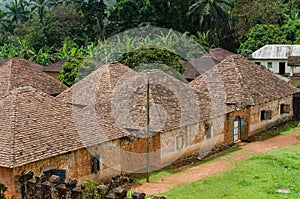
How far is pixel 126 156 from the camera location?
59.1 feet

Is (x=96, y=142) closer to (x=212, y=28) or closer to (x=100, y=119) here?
(x=100, y=119)

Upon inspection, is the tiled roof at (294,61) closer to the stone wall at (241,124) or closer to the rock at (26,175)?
the stone wall at (241,124)

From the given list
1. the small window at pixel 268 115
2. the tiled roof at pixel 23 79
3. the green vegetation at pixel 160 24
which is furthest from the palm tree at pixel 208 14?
the tiled roof at pixel 23 79

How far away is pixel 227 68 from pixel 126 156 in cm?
1111

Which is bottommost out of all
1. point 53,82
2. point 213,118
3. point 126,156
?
point 126,156

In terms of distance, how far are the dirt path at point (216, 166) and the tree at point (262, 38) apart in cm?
2131

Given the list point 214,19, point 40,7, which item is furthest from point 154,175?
point 40,7

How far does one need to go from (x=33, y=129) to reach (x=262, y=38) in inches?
1365

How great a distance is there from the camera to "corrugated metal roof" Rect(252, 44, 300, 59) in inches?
1565

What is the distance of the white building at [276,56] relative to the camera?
39.8 metres

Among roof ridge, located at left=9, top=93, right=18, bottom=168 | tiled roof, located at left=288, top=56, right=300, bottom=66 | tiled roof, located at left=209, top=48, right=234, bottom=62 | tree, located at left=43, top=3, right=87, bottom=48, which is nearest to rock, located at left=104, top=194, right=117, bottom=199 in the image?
roof ridge, located at left=9, top=93, right=18, bottom=168

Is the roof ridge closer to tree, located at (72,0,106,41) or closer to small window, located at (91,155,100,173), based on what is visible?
small window, located at (91,155,100,173)

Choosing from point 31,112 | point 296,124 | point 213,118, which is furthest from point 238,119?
point 31,112

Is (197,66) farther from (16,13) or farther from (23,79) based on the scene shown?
(16,13)
